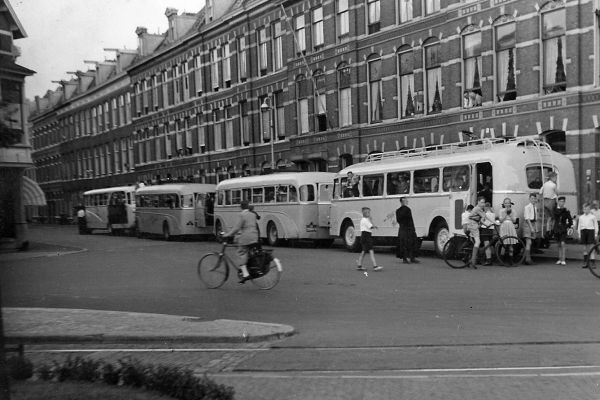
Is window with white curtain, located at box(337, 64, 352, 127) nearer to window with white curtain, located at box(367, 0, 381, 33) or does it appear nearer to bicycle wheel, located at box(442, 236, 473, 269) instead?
window with white curtain, located at box(367, 0, 381, 33)

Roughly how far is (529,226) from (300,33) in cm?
2311

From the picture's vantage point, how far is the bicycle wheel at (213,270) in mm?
12805

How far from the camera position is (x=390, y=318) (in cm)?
923

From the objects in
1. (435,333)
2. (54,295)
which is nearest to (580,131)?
(435,333)

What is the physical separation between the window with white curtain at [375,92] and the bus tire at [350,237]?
9.50 m

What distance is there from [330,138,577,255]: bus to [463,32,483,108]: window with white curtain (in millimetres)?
5539

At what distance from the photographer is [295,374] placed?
633 centimetres

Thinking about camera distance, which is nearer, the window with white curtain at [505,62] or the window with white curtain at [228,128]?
the window with white curtain at [505,62]

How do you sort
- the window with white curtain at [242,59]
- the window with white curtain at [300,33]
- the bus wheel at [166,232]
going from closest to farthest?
1. the bus wheel at [166,232]
2. the window with white curtain at [300,33]
3. the window with white curtain at [242,59]

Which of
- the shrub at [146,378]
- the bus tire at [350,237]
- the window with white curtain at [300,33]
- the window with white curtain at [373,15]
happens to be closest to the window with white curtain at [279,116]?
the window with white curtain at [300,33]

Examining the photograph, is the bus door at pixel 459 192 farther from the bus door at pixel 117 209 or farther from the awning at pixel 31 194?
the bus door at pixel 117 209

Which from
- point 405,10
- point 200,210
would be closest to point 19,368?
point 405,10

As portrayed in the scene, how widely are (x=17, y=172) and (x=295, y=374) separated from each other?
12.7ft

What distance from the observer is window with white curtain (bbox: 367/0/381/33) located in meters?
30.7
